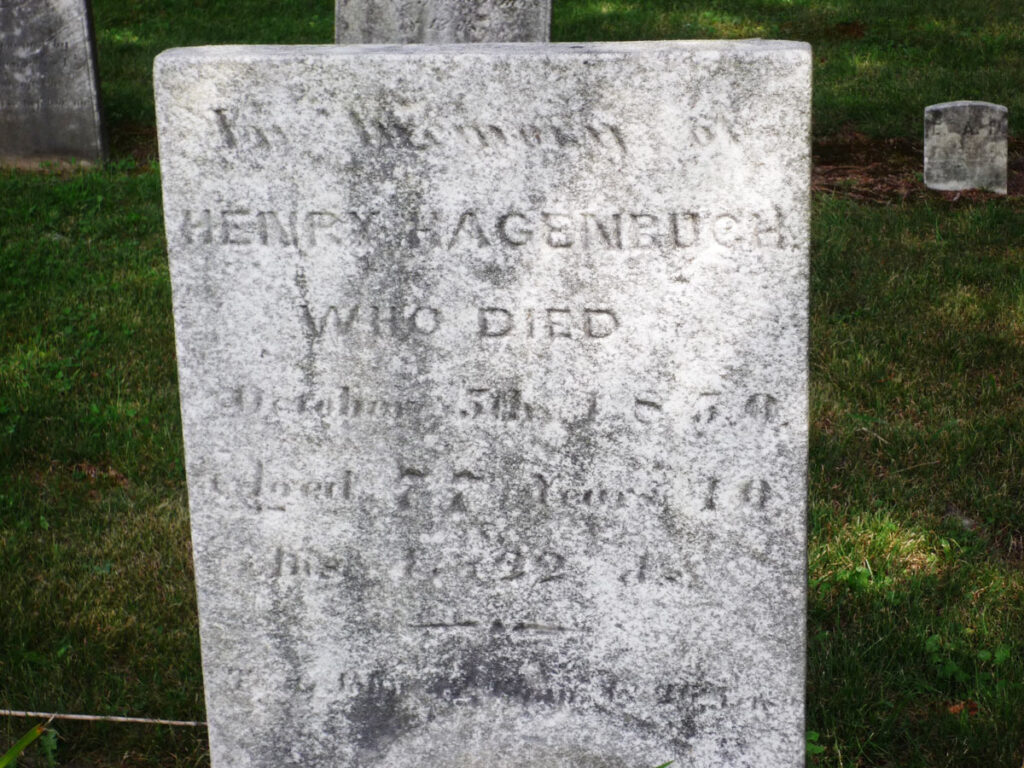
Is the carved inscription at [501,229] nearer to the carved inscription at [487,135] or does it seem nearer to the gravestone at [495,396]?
the gravestone at [495,396]

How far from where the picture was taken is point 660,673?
7.38 ft

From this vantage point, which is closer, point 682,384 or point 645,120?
point 645,120

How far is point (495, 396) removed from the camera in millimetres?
2105

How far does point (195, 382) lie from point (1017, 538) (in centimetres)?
256

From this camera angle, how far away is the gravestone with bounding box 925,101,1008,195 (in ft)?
22.8

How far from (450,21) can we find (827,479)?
198 centimetres

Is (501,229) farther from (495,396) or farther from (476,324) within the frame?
(495,396)

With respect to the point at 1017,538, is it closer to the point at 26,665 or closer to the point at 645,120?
the point at 645,120

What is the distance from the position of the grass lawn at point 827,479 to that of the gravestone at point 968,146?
23 cm

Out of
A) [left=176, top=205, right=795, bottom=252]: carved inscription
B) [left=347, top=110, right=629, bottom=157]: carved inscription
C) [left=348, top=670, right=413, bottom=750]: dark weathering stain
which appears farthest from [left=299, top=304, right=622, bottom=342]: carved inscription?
[left=348, top=670, right=413, bottom=750]: dark weathering stain

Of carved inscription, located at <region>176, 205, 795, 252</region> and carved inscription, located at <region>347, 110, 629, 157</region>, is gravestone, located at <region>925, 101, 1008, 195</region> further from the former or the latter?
carved inscription, located at <region>347, 110, 629, 157</region>

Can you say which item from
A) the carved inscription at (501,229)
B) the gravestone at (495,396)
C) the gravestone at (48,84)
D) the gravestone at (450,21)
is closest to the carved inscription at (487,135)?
the gravestone at (495,396)

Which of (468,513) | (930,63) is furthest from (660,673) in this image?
(930,63)

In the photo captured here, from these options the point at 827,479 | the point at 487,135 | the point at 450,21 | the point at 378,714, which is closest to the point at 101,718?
the point at 378,714
